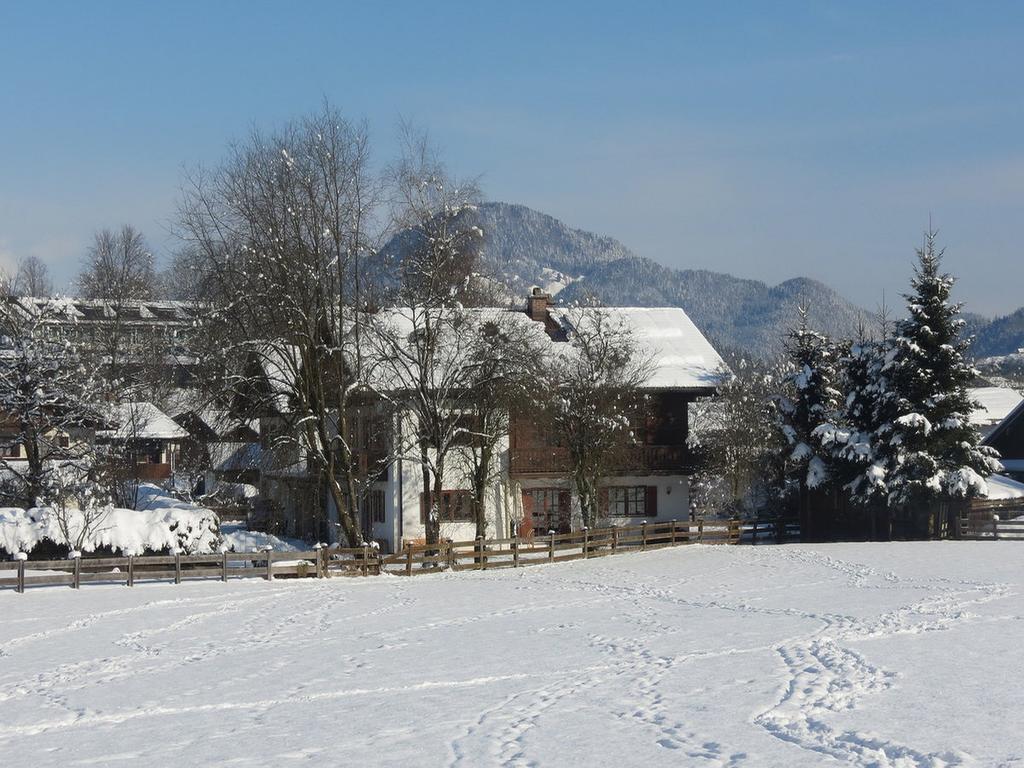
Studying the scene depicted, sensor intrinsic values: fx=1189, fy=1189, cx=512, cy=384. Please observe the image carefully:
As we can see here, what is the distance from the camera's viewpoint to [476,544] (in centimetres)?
3688

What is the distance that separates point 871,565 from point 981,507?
12.9 metres

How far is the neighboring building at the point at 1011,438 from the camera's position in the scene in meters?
61.8

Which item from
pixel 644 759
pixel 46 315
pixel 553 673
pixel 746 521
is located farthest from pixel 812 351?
pixel 644 759

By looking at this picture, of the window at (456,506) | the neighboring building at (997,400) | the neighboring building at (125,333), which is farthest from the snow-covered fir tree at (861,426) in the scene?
the neighboring building at (997,400)

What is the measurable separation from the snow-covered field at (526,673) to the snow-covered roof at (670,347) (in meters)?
16.5

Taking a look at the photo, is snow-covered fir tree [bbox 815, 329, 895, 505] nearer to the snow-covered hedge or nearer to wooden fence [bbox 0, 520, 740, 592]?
wooden fence [bbox 0, 520, 740, 592]

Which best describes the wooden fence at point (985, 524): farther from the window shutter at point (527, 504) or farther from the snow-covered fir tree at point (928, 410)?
the window shutter at point (527, 504)

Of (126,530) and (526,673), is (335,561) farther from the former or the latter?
(526,673)

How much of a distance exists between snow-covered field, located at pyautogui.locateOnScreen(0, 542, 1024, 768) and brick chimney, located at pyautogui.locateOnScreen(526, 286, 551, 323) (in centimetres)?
2544

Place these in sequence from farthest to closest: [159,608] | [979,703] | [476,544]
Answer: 1. [476,544]
2. [159,608]
3. [979,703]

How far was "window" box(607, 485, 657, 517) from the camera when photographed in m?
47.7

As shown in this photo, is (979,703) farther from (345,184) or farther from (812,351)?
(812,351)

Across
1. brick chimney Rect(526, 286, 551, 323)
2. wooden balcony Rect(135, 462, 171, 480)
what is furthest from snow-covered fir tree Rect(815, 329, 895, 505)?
wooden balcony Rect(135, 462, 171, 480)

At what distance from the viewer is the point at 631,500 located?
4803 centimetres
